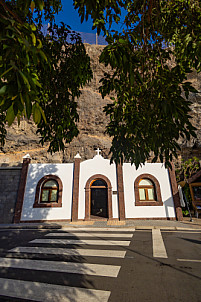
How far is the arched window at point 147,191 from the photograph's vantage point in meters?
11.1

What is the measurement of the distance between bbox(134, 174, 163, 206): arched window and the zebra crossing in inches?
210

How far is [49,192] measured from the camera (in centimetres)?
1153

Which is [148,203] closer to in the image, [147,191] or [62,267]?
[147,191]

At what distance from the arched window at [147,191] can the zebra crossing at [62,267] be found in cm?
534

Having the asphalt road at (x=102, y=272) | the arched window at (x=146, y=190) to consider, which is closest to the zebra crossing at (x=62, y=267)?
the asphalt road at (x=102, y=272)

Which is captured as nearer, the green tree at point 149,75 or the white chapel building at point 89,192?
the green tree at point 149,75

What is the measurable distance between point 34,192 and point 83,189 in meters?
3.64

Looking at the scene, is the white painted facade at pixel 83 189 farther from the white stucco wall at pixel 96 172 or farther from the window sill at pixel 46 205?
the window sill at pixel 46 205

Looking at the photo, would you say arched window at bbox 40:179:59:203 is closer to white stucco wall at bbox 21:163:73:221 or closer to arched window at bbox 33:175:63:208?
arched window at bbox 33:175:63:208

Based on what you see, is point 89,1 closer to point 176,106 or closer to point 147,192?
point 176,106

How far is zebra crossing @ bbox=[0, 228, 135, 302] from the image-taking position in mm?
2840

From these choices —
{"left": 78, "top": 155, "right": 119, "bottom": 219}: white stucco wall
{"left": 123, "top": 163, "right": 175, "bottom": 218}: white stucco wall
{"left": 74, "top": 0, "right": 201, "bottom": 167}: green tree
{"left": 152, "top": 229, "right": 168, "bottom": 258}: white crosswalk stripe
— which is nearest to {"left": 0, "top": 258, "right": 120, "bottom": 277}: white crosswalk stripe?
{"left": 152, "top": 229, "right": 168, "bottom": 258}: white crosswalk stripe

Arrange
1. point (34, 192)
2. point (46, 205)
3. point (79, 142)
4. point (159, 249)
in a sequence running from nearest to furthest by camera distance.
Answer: point (159, 249) → point (46, 205) → point (34, 192) → point (79, 142)

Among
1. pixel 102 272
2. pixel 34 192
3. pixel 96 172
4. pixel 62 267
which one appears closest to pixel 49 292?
pixel 62 267
